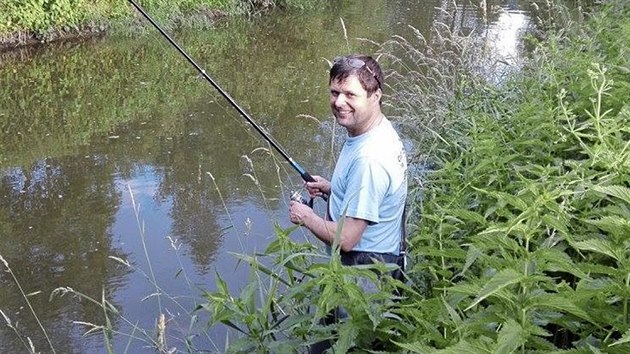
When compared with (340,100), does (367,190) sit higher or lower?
lower

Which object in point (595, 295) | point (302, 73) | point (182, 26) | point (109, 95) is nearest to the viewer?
point (595, 295)

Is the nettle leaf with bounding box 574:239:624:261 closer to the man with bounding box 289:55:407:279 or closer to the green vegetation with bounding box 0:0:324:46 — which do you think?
the man with bounding box 289:55:407:279

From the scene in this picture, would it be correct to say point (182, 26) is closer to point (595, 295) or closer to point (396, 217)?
point (396, 217)

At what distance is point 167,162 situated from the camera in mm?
7277

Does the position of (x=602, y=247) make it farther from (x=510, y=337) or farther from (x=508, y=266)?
(x=510, y=337)

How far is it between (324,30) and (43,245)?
10.1m

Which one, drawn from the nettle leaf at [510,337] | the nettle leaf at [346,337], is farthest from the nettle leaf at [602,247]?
the nettle leaf at [346,337]

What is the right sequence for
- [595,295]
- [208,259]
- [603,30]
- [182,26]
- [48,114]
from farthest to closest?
1. [182,26]
2. [48,114]
3. [208,259]
4. [603,30]
5. [595,295]

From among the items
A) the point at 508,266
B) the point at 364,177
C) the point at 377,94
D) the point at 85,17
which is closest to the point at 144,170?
the point at 377,94

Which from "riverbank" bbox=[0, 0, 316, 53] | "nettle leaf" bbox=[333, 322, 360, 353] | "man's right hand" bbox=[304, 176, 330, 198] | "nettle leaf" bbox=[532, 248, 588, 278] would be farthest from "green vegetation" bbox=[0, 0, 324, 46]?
"nettle leaf" bbox=[532, 248, 588, 278]

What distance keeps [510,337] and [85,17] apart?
12.9 meters

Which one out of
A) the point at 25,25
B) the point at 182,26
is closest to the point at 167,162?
the point at 25,25

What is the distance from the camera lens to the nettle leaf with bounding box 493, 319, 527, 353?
1.33 metres

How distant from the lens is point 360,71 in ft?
8.16
